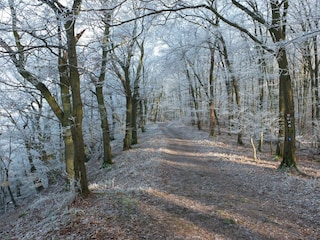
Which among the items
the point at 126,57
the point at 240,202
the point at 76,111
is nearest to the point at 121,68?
the point at 126,57

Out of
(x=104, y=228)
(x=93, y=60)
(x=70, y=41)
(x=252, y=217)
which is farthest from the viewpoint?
(x=93, y=60)

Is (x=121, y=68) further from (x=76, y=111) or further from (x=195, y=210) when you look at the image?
(x=195, y=210)

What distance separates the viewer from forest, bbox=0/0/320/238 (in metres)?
6.18

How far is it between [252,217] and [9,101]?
520 inches

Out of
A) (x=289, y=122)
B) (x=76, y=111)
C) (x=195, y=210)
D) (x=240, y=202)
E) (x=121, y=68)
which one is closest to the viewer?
(x=195, y=210)

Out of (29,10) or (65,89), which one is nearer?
(29,10)

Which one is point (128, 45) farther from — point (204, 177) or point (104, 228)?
point (104, 228)

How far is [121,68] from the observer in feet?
58.7

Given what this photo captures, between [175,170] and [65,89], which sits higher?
[65,89]

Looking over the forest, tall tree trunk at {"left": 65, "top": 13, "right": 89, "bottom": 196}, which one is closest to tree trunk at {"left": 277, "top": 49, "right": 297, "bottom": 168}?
the forest

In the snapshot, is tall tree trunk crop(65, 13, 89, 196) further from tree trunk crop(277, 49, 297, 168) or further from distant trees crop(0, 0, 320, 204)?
tree trunk crop(277, 49, 297, 168)

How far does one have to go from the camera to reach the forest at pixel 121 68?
6180 mm

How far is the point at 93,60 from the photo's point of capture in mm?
10445

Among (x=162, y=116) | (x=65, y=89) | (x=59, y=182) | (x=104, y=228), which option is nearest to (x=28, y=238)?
(x=104, y=228)
